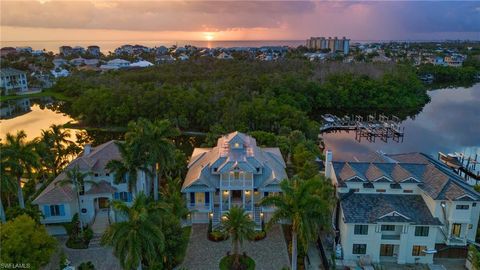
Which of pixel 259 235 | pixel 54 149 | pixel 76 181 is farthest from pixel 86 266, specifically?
pixel 54 149

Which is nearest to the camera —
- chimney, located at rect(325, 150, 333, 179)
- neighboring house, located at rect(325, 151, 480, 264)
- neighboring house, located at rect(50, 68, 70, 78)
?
neighboring house, located at rect(325, 151, 480, 264)

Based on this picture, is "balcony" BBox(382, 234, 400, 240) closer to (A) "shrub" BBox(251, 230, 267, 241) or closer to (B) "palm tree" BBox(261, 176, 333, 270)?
(B) "palm tree" BBox(261, 176, 333, 270)

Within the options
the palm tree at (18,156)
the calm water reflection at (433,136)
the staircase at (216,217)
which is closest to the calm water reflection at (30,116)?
the palm tree at (18,156)

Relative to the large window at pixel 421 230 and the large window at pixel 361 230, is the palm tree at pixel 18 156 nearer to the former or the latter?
the large window at pixel 361 230

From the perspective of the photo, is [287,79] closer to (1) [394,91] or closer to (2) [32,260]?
(1) [394,91]

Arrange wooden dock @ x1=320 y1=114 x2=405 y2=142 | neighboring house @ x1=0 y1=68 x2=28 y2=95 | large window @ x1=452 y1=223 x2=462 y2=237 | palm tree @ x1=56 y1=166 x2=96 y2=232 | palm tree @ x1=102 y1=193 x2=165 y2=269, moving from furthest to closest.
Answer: neighboring house @ x1=0 y1=68 x2=28 y2=95
wooden dock @ x1=320 y1=114 x2=405 y2=142
palm tree @ x1=56 y1=166 x2=96 y2=232
large window @ x1=452 y1=223 x2=462 y2=237
palm tree @ x1=102 y1=193 x2=165 y2=269

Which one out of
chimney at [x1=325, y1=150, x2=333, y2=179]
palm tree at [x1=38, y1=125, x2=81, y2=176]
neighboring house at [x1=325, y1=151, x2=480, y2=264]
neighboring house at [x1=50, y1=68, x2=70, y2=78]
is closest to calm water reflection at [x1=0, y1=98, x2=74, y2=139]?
neighboring house at [x1=50, y1=68, x2=70, y2=78]

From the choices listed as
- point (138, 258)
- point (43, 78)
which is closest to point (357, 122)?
point (138, 258)
